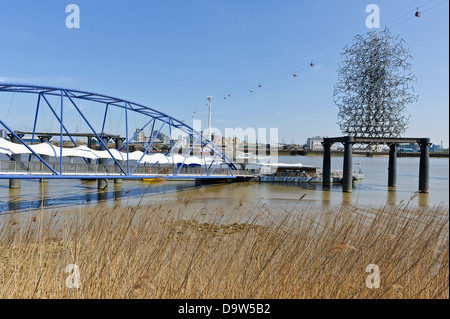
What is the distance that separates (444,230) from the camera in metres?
3.21

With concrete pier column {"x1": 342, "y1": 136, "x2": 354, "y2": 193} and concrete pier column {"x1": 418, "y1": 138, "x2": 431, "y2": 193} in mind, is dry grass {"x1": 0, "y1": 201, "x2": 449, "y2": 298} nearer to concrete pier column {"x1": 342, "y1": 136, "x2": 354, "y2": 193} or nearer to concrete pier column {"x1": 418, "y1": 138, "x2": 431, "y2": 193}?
concrete pier column {"x1": 342, "y1": 136, "x2": 354, "y2": 193}

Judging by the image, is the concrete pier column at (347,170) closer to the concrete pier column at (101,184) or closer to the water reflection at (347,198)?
the water reflection at (347,198)

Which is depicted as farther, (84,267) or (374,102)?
(374,102)

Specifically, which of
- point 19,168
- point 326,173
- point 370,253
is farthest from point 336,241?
point 326,173

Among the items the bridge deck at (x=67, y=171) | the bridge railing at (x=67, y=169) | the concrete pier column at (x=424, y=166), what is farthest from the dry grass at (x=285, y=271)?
the concrete pier column at (x=424, y=166)

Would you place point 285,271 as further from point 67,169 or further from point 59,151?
point 59,151

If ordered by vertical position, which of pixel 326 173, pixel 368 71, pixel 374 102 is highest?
pixel 368 71

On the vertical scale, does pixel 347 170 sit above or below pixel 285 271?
above

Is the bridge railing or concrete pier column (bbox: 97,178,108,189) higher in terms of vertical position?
the bridge railing

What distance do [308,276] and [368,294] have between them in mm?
798

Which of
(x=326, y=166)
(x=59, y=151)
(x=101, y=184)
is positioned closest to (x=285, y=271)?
(x=59, y=151)

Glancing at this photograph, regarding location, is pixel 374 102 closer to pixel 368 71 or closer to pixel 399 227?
pixel 368 71

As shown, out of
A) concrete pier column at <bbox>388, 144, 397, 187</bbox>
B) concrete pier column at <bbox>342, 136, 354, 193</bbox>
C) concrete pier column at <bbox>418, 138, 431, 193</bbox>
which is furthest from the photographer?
concrete pier column at <bbox>388, 144, 397, 187</bbox>

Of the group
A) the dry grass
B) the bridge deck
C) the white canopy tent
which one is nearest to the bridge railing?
the bridge deck
